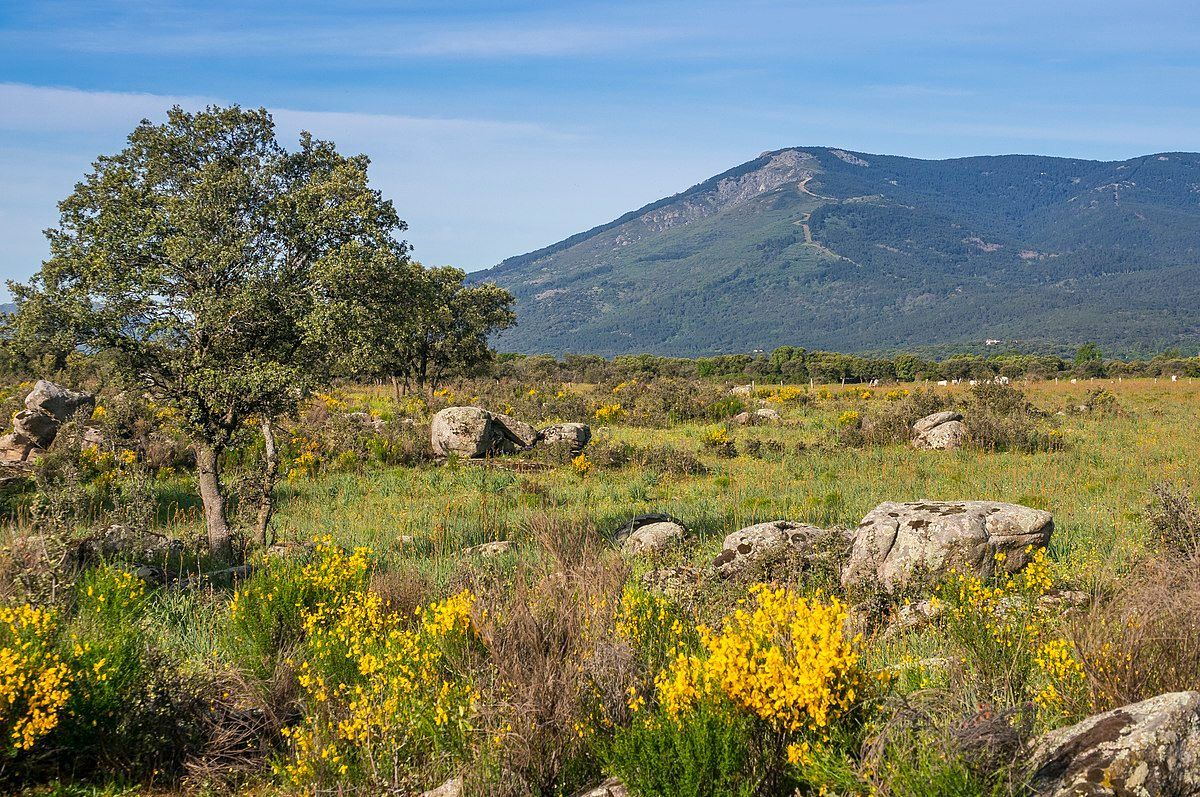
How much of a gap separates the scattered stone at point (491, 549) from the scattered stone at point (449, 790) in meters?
5.77

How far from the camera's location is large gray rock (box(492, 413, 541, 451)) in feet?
74.1

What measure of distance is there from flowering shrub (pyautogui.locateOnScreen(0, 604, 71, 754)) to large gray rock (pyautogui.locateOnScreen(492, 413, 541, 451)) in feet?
56.3

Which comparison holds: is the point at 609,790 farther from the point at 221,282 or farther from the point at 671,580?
the point at 221,282

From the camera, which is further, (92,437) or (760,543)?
(92,437)

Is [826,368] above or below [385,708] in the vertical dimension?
below

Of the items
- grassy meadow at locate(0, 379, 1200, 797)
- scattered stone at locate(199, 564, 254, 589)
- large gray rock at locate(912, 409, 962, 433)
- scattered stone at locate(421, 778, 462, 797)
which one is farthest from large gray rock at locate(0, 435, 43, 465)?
large gray rock at locate(912, 409, 962, 433)

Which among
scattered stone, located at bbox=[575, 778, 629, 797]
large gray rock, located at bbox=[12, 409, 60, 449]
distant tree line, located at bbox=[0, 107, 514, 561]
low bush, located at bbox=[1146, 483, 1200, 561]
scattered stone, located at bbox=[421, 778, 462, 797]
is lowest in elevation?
low bush, located at bbox=[1146, 483, 1200, 561]

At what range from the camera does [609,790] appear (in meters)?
4.15

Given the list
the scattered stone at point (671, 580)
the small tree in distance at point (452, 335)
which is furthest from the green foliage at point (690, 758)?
the small tree in distance at point (452, 335)

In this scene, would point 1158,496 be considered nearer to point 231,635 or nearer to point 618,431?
point 231,635

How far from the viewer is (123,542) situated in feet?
33.3

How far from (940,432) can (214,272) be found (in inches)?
736

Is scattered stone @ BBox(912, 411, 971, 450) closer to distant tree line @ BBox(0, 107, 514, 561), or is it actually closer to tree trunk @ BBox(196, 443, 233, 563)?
distant tree line @ BBox(0, 107, 514, 561)

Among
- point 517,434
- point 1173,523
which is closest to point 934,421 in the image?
point 517,434
